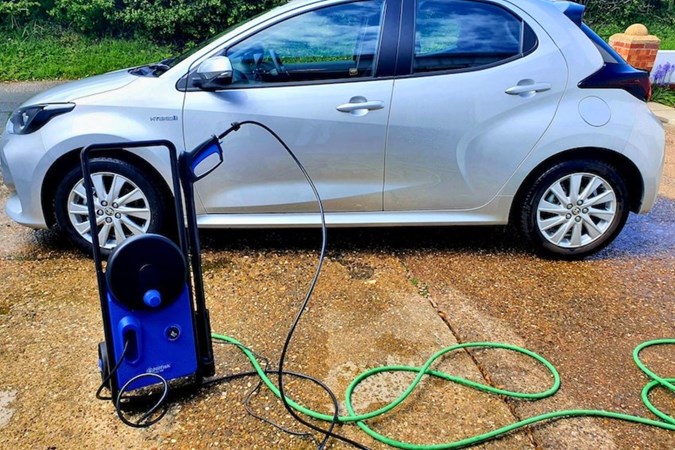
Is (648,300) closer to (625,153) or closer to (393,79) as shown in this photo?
(625,153)

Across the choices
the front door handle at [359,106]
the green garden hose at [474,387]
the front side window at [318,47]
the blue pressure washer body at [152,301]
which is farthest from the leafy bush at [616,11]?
the blue pressure washer body at [152,301]

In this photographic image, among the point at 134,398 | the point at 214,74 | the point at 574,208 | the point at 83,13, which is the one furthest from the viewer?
the point at 83,13

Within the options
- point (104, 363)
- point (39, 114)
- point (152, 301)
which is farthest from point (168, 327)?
point (39, 114)

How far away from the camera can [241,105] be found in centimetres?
350

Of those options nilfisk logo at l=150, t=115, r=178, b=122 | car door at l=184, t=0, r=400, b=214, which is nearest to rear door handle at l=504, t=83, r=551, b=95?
car door at l=184, t=0, r=400, b=214

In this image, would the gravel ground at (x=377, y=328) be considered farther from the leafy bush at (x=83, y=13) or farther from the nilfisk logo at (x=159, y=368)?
the leafy bush at (x=83, y=13)

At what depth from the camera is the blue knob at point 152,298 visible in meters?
2.19

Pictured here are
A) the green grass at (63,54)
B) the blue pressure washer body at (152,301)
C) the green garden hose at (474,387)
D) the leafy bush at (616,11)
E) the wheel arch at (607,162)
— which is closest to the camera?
the blue pressure washer body at (152,301)

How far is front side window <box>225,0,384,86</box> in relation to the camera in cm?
357

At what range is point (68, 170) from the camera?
3613 mm

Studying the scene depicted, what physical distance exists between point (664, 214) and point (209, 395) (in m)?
4.03

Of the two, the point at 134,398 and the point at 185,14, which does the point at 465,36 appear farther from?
the point at 185,14

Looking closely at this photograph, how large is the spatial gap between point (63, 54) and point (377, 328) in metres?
9.25

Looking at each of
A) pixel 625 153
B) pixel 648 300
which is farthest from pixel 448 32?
pixel 648 300
